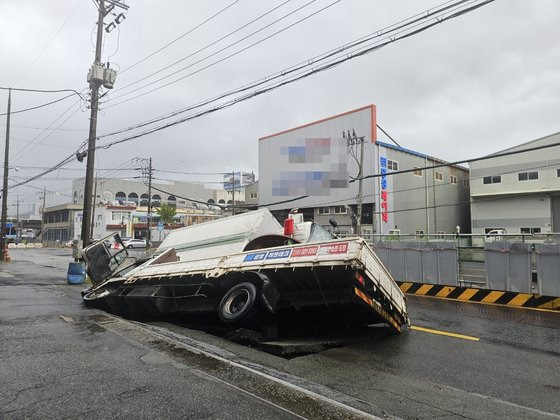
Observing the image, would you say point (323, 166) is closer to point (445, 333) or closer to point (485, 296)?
point (485, 296)

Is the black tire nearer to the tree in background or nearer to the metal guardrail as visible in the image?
the metal guardrail

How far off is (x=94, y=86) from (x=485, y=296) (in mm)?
16788

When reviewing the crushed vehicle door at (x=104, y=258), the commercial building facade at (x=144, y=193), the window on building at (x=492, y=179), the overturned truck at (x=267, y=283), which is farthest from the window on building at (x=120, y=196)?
the overturned truck at (x=267, y=283)

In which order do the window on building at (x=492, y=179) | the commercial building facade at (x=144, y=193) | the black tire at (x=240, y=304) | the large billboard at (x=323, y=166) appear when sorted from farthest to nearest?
the commercial building facade at (x=144, y=193), the window on building at (x=492, y=179), the large billboard at (x=323, y=166), the black tire at (x=240, y=304)

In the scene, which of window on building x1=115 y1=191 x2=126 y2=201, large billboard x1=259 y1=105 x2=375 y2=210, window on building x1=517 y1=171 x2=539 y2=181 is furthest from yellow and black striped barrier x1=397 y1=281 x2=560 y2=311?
window on building x1=115 y1=191 x2=126 y2=201

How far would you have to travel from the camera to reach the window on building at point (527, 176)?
32.7 meters

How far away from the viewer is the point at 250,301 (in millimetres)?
6395

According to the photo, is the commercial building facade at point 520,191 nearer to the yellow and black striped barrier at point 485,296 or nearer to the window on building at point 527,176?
the window on building at point 527,176

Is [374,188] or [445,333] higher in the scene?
[374,188]

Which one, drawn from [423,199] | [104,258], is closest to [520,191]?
[423,199]

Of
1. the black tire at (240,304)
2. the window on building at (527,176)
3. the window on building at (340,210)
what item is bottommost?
the black tire at (240,304)

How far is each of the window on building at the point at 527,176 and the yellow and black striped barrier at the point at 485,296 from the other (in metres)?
25.8

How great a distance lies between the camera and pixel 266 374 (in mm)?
5027

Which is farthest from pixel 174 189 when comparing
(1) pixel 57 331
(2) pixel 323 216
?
(1) pixel 57 331
